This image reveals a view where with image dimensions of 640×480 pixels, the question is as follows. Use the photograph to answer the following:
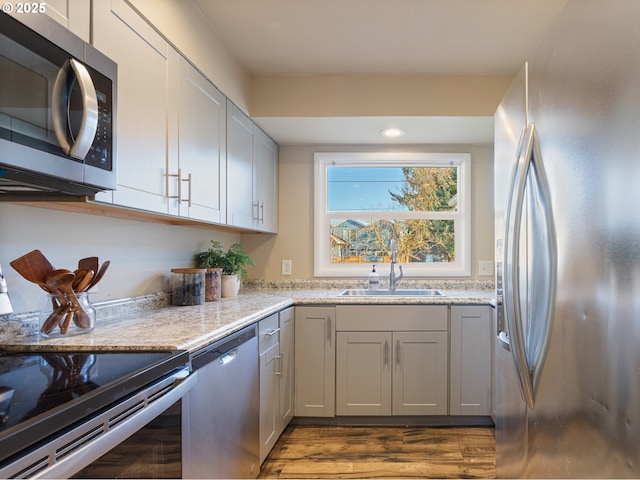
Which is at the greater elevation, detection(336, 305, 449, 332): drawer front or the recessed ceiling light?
the recessed ceiling light

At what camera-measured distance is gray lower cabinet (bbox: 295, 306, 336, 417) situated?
2543 millimetres

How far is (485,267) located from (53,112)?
3017 mm

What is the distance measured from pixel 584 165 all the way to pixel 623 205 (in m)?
0.17

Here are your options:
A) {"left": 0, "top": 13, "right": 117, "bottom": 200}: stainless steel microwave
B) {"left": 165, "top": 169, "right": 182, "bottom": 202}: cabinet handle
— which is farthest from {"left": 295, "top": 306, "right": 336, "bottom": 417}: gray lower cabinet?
{"left": 0, "top": 13, "right": 117, "bottom": 200}: stainless steel microwave

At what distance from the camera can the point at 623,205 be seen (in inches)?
27.2

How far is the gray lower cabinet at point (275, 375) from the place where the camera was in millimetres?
1969

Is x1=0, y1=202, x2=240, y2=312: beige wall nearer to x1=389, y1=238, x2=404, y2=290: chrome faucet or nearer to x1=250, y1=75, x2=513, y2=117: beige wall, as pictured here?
x1=250, y1=75, x2=513, y2=117: beige wall

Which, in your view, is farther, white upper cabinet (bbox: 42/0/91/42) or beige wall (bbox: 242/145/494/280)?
beige wall (bbox: 242/145/494/280)

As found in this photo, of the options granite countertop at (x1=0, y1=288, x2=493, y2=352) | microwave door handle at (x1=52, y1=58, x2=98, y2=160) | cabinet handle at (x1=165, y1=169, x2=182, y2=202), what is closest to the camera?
microwave door handle at (x1=52, y1=58, x2=98, y2=160)

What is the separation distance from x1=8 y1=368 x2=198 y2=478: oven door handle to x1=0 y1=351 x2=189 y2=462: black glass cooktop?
0.07ft

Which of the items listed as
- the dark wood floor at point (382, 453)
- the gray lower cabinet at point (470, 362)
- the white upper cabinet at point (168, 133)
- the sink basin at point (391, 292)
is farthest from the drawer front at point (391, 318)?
the white upper cabinet at point (168, 133)

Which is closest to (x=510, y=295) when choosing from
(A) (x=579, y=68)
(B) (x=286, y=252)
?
(A) (x=579, y=68)

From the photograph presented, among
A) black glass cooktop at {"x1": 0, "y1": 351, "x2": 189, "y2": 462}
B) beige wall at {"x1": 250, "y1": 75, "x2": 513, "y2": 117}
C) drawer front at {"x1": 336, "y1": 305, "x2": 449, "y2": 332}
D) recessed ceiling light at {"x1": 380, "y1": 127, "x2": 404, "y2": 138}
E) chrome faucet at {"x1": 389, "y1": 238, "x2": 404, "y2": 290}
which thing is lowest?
drawer front at {"x1": 336, "y1": 305, "x2": 449, "y2": 332}

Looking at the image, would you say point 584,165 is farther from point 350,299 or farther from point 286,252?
point 286,252
